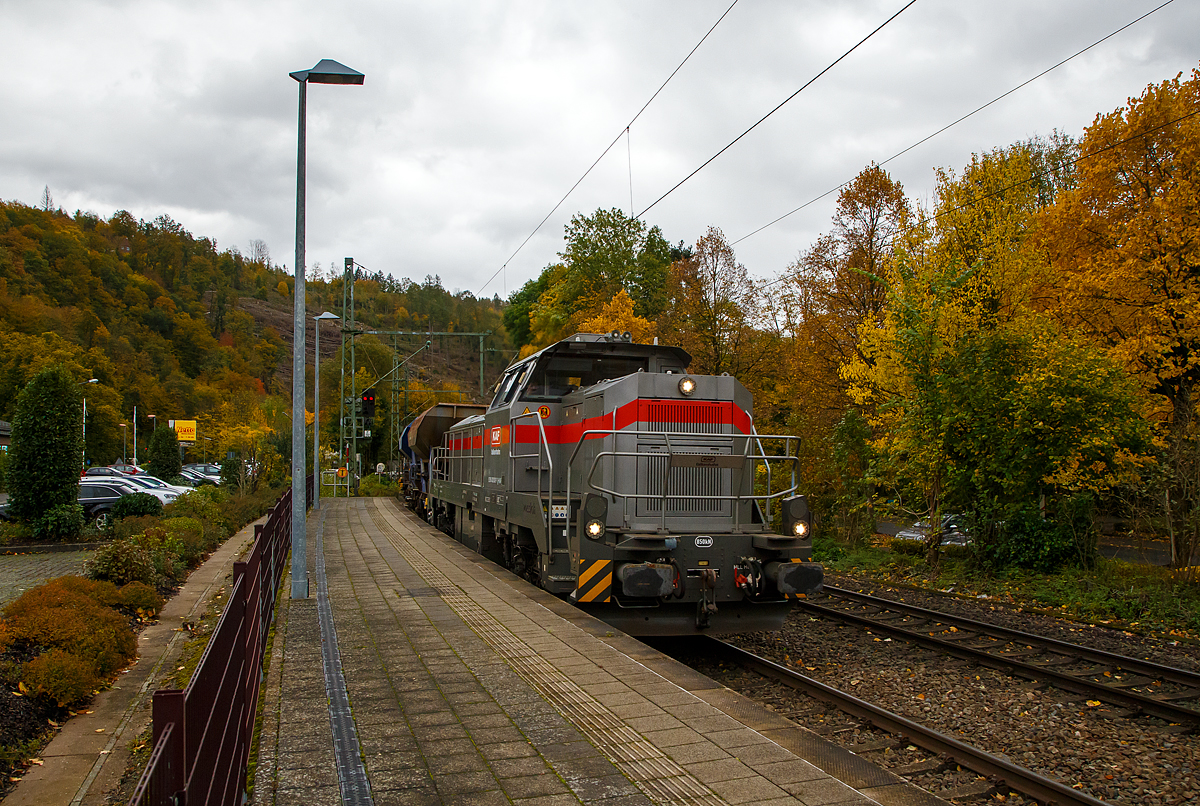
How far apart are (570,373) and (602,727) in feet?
19.3

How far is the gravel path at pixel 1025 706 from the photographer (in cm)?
514

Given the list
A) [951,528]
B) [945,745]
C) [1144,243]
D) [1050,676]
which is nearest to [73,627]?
[945,745]

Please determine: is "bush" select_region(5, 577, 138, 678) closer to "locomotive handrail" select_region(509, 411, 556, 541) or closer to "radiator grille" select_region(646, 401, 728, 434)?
"locomotive handrail" select_region(509, 411, 556, 541)

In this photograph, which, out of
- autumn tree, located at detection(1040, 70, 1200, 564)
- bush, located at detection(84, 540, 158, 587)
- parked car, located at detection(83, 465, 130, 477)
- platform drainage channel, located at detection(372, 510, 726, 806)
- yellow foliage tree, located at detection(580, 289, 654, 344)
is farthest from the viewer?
parked car, located at detection(83, 465, 130, 477)

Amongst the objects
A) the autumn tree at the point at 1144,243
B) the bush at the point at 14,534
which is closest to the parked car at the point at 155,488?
the bush at the point at 14,534

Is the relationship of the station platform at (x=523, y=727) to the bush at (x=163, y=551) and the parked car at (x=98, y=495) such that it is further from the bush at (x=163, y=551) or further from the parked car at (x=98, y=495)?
the parked car at (x=98, y=495)

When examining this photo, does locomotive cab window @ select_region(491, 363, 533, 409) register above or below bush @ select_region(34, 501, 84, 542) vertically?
above

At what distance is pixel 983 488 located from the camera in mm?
13648

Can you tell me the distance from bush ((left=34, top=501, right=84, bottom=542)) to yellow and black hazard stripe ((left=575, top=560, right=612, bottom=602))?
49.6ft

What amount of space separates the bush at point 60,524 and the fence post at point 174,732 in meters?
18.4

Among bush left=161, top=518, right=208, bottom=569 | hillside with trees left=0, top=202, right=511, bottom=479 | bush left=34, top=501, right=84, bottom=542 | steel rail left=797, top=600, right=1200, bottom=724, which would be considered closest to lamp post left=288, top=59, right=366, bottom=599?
bush left=161, top=518, right=208, bottom=569

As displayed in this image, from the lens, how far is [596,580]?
24.6ft

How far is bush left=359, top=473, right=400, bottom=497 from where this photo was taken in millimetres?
41594

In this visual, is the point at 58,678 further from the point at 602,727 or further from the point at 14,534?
the point at 14,534
